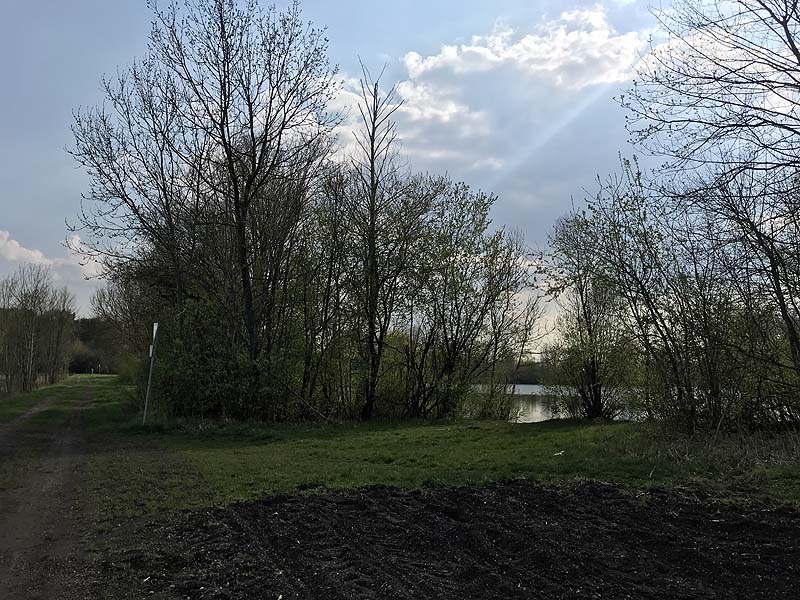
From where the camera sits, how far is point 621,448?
35.8 feet

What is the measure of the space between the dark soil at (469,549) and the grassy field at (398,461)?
3.32 feet

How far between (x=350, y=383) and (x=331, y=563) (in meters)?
15.7

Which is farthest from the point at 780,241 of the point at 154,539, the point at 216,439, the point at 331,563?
the point at 216,439

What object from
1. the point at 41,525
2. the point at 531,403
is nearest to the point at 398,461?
the point at 41,525

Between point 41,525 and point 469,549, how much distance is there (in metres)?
4.30

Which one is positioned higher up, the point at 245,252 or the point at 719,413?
the point at 245,252

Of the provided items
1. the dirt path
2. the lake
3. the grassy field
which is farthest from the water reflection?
the dirt path

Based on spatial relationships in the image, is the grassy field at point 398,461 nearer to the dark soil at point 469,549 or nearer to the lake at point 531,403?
the dark soil at point 469,549

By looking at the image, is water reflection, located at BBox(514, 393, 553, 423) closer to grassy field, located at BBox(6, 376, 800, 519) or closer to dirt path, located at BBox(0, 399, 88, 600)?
grassy field, located at BBox(6, 376, 800, 519)

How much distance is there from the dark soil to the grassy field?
3.32 ft

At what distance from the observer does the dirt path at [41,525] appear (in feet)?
16.0

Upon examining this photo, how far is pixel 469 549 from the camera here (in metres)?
5.34

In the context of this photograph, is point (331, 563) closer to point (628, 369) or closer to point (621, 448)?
point (621, 448)

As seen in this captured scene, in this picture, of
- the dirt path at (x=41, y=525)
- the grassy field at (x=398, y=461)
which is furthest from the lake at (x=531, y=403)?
the dirt path at (x=41, y=525)
